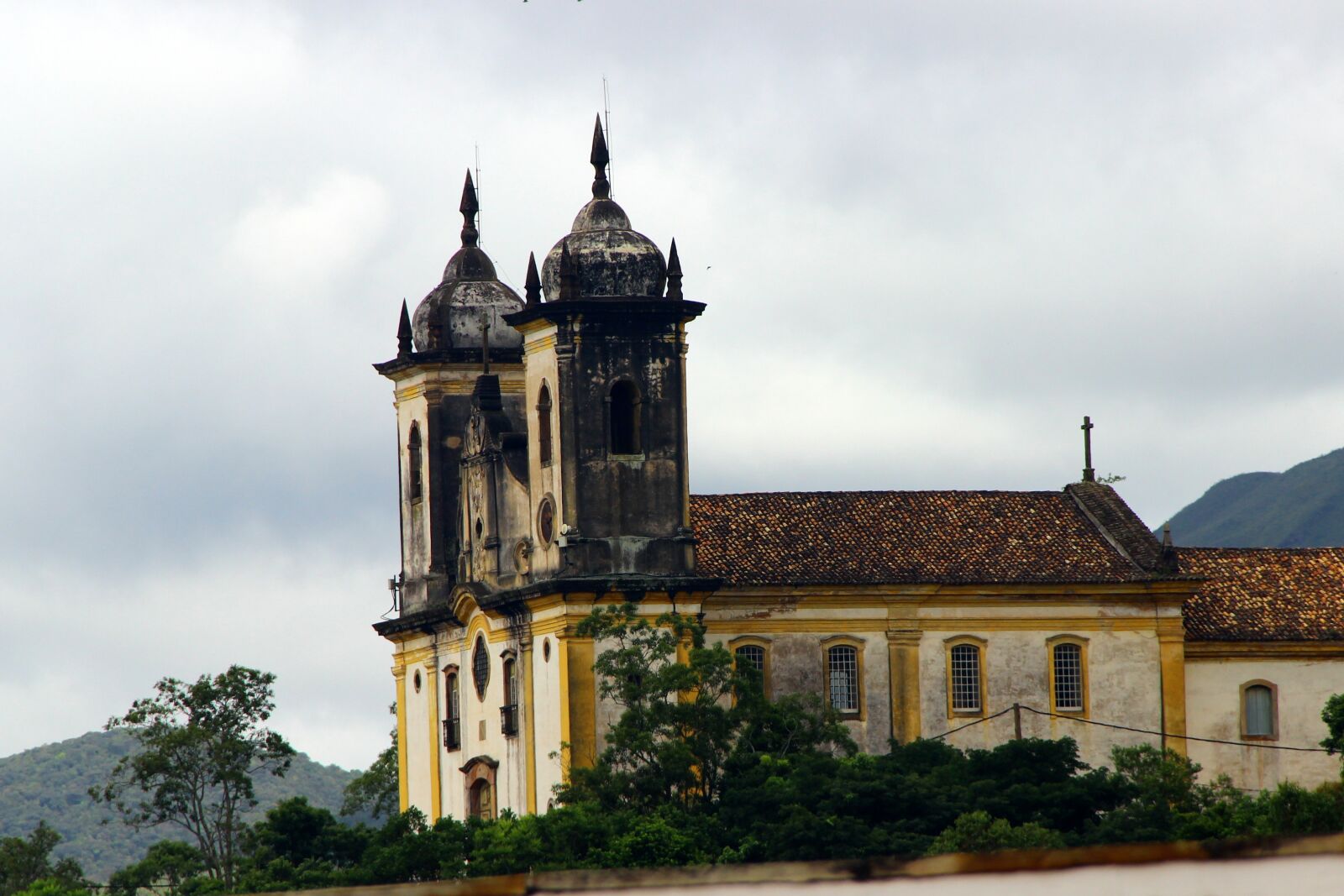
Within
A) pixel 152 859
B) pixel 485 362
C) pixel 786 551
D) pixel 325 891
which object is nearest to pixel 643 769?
pixel 786 551

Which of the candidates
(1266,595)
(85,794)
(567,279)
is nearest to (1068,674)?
(1266,595)

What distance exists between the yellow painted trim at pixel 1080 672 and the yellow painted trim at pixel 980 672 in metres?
1.18

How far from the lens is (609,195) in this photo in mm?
51719

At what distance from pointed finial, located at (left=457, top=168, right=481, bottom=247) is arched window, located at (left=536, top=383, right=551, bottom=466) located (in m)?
8.30

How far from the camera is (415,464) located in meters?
56.5

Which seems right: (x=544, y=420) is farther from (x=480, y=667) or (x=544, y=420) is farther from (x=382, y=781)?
(x=382, y=781)

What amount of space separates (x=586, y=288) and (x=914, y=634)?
8928 millimetres

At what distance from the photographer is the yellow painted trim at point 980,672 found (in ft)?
169

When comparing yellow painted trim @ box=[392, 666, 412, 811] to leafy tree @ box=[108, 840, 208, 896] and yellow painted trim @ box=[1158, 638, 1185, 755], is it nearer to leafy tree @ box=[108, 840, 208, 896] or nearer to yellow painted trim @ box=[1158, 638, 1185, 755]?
leafy tree @ box=[108, 840, 208, 896]

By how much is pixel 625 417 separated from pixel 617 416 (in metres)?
0.14

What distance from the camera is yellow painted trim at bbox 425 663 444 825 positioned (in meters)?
54.7

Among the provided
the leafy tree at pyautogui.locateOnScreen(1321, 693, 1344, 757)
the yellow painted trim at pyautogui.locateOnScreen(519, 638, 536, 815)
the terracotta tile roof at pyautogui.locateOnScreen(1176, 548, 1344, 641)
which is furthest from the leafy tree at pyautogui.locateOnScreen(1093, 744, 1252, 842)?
the yellow painted trim at pyautogui.locateOnScreen(519, 638, 536, 815)

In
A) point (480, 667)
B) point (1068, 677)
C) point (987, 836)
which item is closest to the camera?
point (987, 836)

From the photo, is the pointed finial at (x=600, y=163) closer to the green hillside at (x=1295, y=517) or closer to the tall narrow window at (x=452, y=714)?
the tall narrow window at (x=452, y=714)
